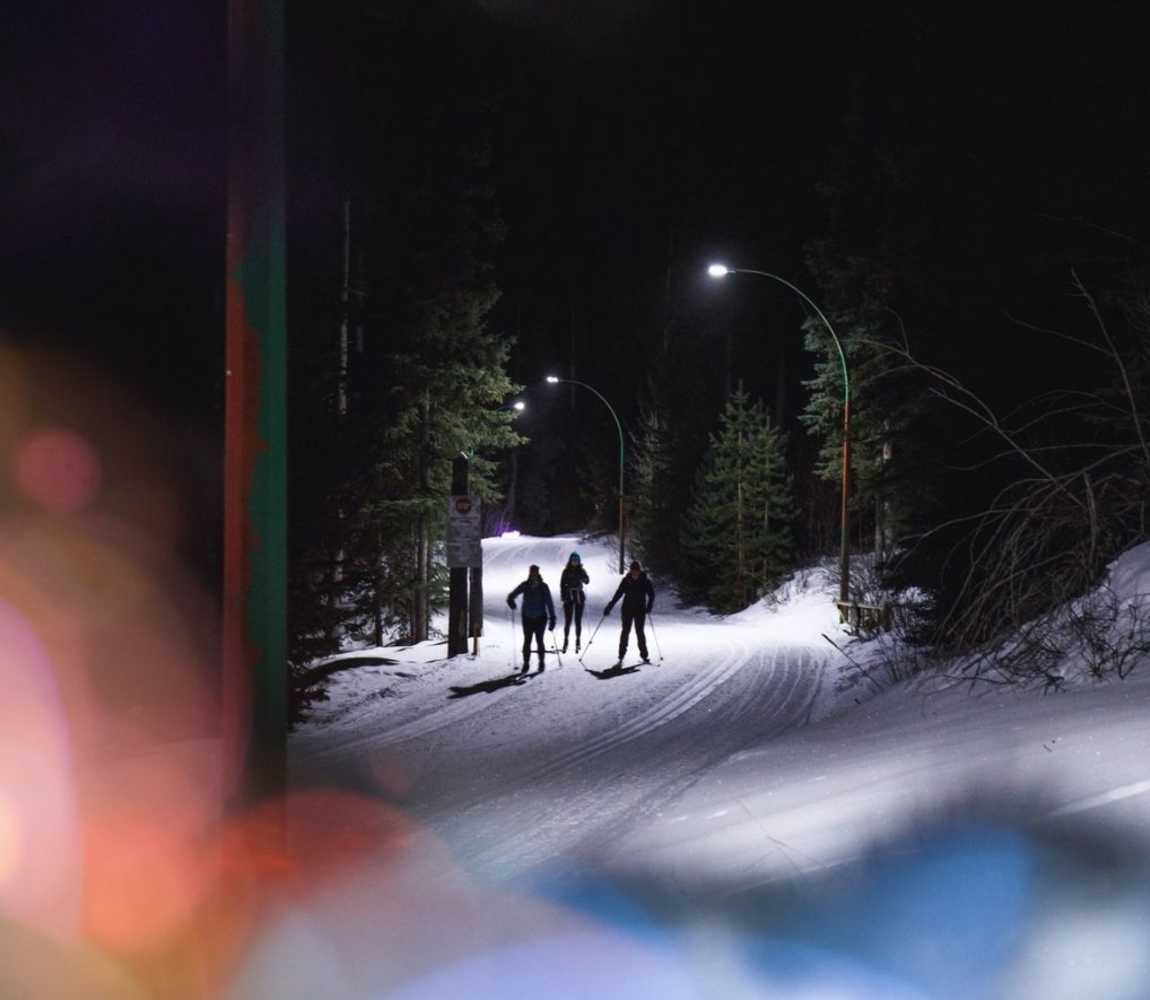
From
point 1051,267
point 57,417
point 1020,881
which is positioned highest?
point 1051,267

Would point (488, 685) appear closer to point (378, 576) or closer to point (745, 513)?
point (378, 576)

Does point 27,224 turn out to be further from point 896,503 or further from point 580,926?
point 896,503

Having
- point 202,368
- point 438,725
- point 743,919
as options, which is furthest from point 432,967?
point 202,368

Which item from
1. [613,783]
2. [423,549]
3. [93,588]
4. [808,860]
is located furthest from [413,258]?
[808,860]

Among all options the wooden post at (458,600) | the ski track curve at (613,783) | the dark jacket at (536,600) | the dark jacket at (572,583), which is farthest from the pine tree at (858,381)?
the ski track curve at (613,783)

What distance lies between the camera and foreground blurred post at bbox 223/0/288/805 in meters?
4.52

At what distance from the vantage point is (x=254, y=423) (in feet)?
15.0

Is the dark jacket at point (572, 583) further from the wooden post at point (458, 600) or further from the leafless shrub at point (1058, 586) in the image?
the leafless shrub at point (1058, 586)

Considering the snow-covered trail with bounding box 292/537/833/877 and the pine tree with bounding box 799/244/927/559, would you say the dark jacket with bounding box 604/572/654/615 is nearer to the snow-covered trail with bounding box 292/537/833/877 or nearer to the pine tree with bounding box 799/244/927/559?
the snow-covered trail with bounding box 292/537/833/877

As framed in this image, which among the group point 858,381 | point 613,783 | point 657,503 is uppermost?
point 858,381

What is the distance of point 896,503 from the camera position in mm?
27312

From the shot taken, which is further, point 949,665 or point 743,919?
point 949,665

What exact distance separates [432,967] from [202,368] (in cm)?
957

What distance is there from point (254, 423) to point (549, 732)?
27.7 feet
